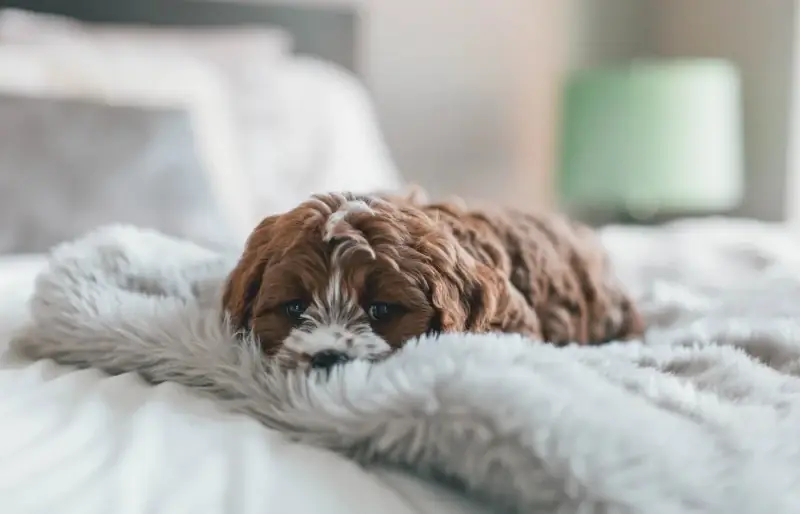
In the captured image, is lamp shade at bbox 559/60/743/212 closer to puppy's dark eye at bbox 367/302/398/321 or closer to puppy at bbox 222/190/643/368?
puppy at bbox 222/190/643/368

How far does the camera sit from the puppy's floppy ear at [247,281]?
0.86 metres

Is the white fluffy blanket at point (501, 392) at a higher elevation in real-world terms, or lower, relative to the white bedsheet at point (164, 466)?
higher

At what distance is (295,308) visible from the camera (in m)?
0.84

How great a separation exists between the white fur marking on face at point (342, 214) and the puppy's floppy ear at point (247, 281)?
0.27 ft

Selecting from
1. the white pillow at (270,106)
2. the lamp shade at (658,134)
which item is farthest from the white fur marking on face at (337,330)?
the lamp shade at (658,134)

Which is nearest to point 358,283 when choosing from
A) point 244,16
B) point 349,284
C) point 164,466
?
point 349,284

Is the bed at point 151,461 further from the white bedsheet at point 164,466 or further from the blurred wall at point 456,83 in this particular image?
the blurred wall at point 456,83

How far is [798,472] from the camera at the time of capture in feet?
2.04

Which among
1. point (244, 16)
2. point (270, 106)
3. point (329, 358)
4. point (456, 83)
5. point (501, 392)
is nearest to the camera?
point (501, 392)

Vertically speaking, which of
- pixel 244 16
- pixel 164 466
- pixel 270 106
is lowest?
pixel 164 466

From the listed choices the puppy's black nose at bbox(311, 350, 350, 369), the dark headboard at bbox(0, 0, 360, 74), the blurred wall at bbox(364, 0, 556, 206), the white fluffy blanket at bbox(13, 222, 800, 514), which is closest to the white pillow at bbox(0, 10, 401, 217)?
the dark headboard at bbox(0, 0, 360, 74)

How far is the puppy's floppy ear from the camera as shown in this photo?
86 centimetres

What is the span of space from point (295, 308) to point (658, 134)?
1.78m

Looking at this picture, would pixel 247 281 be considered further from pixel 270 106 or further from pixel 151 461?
pixel 270 106
